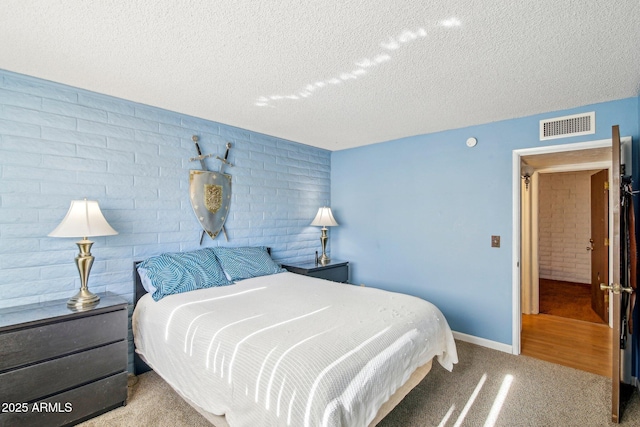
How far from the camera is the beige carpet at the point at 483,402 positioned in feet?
6.73

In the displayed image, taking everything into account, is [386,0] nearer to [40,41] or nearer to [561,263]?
[40,41]

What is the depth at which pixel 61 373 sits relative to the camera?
1949 mm

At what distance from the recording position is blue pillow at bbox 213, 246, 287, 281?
9.95 feet

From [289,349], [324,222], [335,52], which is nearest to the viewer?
[289,349]

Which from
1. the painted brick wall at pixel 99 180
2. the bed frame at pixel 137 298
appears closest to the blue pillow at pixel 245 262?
the painted brick wall at pixel 99 180

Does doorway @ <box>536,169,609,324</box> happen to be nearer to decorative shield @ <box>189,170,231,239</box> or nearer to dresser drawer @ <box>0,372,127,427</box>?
decorative shield @ <box>189,170,231,239</box>

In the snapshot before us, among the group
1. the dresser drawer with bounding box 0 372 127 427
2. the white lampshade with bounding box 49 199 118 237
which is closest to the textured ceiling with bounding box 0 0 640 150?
the white lampshade with bounding box 49 199 118 237

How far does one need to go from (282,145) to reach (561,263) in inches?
235

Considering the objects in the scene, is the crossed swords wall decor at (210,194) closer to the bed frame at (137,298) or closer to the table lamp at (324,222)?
the bed frame at (137,298)

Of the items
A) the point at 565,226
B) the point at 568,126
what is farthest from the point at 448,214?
the point at 565,226

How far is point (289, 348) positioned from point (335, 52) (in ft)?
5.66

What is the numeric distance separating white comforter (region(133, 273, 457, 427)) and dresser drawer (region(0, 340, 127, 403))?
0.23 meters

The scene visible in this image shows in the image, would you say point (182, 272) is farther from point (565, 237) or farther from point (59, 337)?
point (565, 237)

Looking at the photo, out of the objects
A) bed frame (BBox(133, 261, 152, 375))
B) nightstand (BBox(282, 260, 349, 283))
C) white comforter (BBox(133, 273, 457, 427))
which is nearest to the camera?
white comforter (BBox(133, 273, 457, 427))
